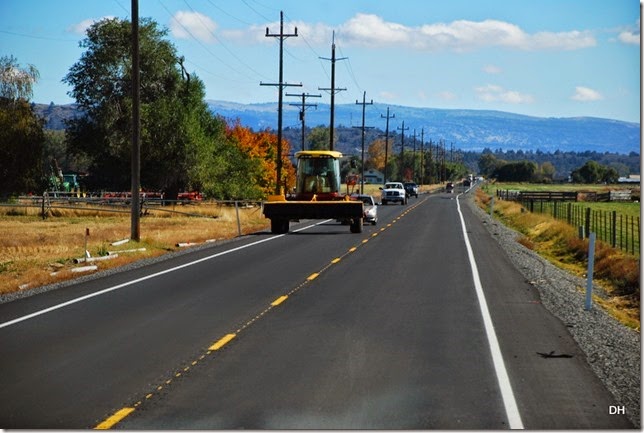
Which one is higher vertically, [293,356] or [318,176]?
[318,176]

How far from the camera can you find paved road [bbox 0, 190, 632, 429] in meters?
9.66

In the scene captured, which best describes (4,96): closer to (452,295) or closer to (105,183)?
(105,183)

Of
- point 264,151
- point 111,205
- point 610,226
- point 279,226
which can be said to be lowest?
point 111,205

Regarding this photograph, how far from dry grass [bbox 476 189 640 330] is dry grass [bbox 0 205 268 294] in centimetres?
1213

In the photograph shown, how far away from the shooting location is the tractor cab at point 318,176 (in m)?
39.1

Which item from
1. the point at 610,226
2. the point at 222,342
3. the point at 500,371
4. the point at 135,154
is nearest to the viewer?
the point at 500,371

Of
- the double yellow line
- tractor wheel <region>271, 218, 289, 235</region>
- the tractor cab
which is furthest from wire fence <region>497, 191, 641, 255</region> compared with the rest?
tractor wheel <region>271, 218, 289, 235</region>

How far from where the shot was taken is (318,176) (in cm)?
3934

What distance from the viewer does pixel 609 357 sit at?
13.4 meters

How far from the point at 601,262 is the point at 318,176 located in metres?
12.0

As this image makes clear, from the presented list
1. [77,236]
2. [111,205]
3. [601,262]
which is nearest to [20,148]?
[111,205]

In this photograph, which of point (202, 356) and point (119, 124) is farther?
point (119, 124)

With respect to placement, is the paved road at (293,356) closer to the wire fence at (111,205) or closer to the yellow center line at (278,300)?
the yellow center line at (278,300)

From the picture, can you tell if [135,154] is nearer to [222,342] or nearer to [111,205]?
[222,342]
